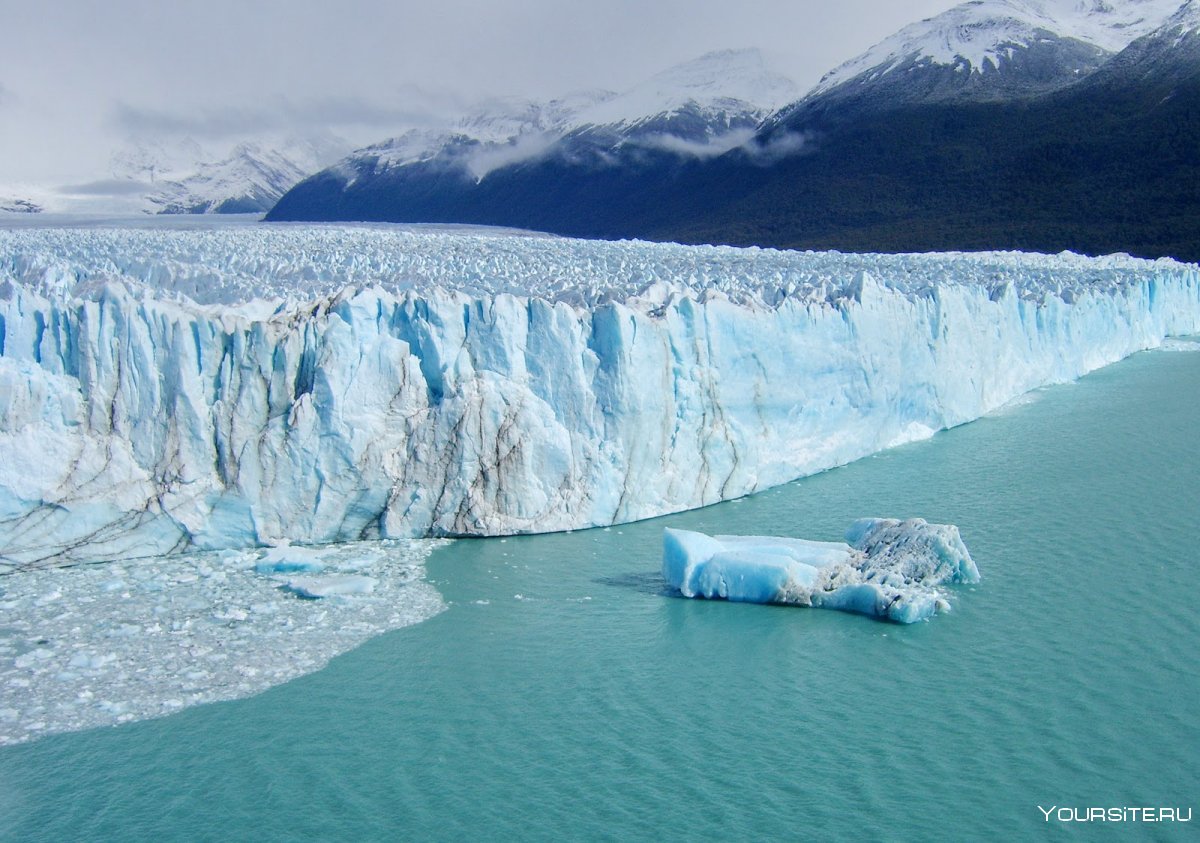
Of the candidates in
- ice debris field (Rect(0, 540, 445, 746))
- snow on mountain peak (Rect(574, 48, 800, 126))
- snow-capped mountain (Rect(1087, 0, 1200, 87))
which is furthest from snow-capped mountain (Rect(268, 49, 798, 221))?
ice debris field (Rect(0, 540, 445, 746))

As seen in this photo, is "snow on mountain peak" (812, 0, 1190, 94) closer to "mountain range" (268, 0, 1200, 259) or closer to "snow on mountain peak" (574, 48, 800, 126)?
"mountain range" (268, 0, 1200, 259)

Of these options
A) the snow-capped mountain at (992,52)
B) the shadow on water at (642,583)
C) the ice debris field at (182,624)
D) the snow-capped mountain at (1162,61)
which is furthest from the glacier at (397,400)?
the snow-capped mountain at (992,52)

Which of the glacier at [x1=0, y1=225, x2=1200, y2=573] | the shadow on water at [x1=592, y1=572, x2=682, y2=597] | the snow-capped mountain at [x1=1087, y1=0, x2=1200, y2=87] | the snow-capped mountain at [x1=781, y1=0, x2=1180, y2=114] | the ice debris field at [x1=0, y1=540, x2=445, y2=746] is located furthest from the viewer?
the snow-capped mountain at [x1=781, y1=0, x2=1180, y2=114]

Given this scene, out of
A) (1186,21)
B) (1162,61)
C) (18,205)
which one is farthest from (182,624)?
(18,205)

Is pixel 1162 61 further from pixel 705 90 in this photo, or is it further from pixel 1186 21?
pixel 705 90

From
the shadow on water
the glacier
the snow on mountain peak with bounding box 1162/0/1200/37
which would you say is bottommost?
the shadow on water

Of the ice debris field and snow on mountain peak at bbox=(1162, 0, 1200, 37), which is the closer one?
the ice debris field
